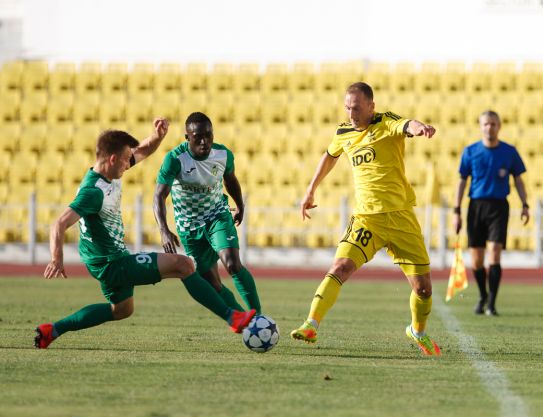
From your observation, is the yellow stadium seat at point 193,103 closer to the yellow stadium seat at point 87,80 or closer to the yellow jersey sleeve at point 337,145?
the yellow stadium seat at point 87,80

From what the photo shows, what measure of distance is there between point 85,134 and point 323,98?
5309 mm

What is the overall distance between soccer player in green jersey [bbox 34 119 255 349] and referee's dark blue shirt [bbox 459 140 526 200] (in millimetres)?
5178

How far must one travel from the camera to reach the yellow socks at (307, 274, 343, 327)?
27.2 ft

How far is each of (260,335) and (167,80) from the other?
678 inches

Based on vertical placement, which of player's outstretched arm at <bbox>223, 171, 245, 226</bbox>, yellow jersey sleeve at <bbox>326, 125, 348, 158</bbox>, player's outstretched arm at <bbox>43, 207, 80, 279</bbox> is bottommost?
player's outstretched arm at <bbox>43, 207, 80, 279</bbox>

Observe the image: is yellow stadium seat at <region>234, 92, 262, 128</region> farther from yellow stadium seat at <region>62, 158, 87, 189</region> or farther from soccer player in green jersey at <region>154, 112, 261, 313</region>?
soccer player in green jersey at <region>154, 112, 261, 313</region>

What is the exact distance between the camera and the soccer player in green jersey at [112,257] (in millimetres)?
8031

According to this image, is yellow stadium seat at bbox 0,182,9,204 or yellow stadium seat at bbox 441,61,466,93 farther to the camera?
yellow stadium seat at bbox 0,182,9,204

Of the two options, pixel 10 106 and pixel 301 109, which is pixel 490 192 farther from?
pixel 10 106

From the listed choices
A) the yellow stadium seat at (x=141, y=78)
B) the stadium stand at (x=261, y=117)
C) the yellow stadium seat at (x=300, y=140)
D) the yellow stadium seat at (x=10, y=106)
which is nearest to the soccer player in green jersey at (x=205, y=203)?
the stadium stand at (x=261, y=117)

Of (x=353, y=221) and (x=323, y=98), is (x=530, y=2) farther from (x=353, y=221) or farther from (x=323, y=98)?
(x=353, y=221)

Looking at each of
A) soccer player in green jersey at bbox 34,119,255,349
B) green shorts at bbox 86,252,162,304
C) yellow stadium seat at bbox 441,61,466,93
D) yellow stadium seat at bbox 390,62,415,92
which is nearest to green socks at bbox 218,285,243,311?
soccer player in green jersey at bbox 34,119,255,349

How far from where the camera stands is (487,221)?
12.9 m

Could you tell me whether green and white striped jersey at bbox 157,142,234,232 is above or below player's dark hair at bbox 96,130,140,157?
below
